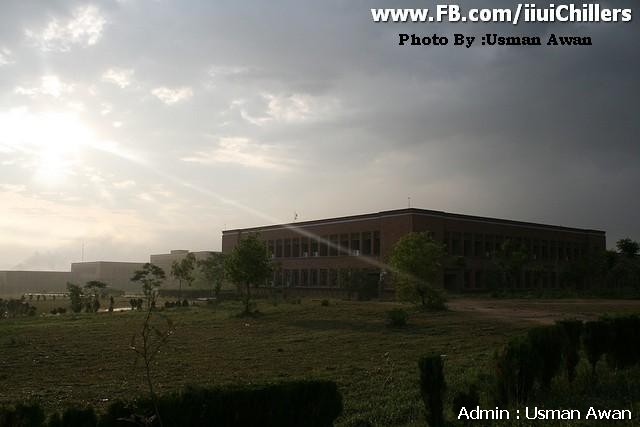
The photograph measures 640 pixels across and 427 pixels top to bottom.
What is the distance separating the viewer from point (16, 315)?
4238 centimetres

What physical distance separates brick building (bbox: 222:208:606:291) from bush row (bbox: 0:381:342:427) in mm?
51360

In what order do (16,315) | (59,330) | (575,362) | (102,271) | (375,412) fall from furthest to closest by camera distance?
(102,271)
(16,315)
(59,330)
(575,362)
(375,412)

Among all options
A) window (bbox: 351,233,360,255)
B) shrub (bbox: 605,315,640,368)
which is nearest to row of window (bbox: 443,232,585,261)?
window (bbox: 351,233,360,255)

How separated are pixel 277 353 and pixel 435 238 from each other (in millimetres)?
42657

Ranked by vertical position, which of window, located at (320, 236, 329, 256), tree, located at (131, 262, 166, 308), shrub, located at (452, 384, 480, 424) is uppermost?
window, located at (320, 236, 329, 256)

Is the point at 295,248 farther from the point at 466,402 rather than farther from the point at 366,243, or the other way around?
the point at 466,402

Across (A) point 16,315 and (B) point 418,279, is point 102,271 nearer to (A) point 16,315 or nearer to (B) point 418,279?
(A) point 16,315

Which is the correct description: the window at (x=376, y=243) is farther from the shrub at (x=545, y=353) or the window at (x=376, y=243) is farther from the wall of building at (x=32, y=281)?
the wall of building at (x=32, y=281)

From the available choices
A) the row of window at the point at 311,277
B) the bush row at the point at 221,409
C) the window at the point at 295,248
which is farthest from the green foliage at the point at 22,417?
the window at the point at 295,248

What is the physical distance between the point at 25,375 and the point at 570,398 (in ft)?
50.0

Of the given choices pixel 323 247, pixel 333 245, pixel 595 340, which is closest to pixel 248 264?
pixel 595 340

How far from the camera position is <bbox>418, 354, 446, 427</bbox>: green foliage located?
30.2 feet

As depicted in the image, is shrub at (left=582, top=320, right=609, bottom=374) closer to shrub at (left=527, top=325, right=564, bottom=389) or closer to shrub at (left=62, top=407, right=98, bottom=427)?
shrub at (left=527, top=325, right=564, bottom=389)

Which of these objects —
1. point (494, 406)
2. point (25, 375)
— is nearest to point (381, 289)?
point (25, 375)
